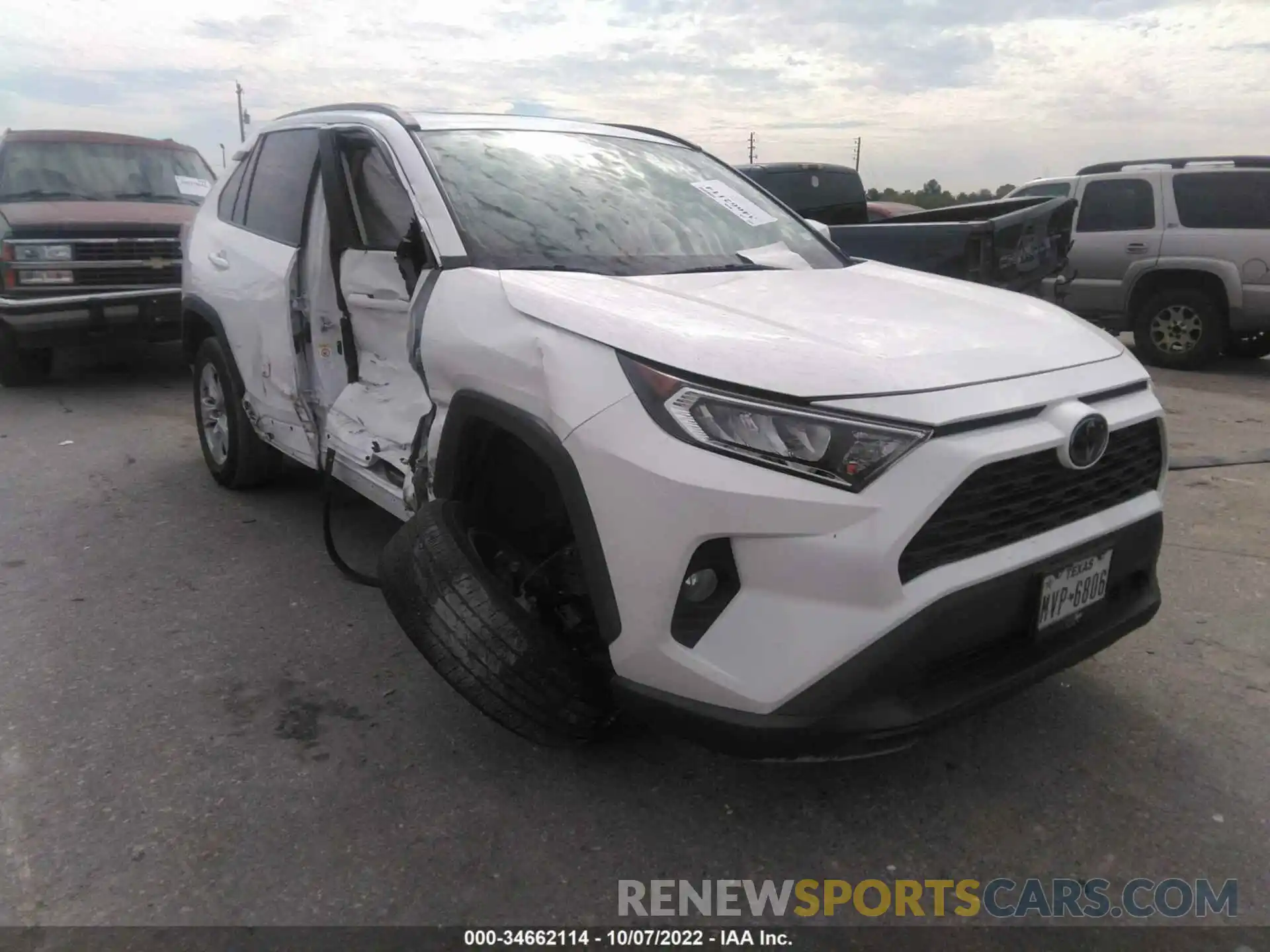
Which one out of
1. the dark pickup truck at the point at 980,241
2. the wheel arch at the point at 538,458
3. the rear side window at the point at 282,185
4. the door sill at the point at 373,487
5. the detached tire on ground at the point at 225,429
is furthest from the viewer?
the dark pickup truck at the point at 980,241

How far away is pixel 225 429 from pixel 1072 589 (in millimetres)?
4223

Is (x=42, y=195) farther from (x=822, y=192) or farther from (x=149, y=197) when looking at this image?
(x=822, y=192)

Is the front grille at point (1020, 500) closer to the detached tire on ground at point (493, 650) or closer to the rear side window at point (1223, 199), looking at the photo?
the detached tire on ground at point (493, 650)

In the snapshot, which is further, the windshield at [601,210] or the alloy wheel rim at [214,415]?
the alloy wheel rim at [214,415]

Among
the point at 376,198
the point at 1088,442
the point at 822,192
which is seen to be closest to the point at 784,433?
the point at 1088,442

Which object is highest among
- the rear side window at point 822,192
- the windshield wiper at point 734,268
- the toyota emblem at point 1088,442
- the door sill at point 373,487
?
the rear side window at point 822,192

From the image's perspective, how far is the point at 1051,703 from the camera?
308cm

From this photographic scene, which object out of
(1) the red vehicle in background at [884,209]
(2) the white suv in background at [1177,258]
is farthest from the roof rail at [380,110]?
(1) the red vehicle in background at [884,209]

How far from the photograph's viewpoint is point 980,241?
20.9ft

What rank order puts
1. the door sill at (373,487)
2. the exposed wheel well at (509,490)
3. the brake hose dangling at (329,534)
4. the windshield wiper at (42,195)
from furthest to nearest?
1. the windshield wiper at (42,195)
2. the brake hose dangling at (329,534)
3. the door sill at (373,487)
4. the exposed wheel well at (509,490)

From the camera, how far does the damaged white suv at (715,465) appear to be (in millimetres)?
2137

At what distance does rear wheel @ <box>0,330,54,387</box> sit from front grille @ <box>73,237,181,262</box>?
844 millimetres

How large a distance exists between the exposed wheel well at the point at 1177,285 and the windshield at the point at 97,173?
874 cm

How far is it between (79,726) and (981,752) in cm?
266
